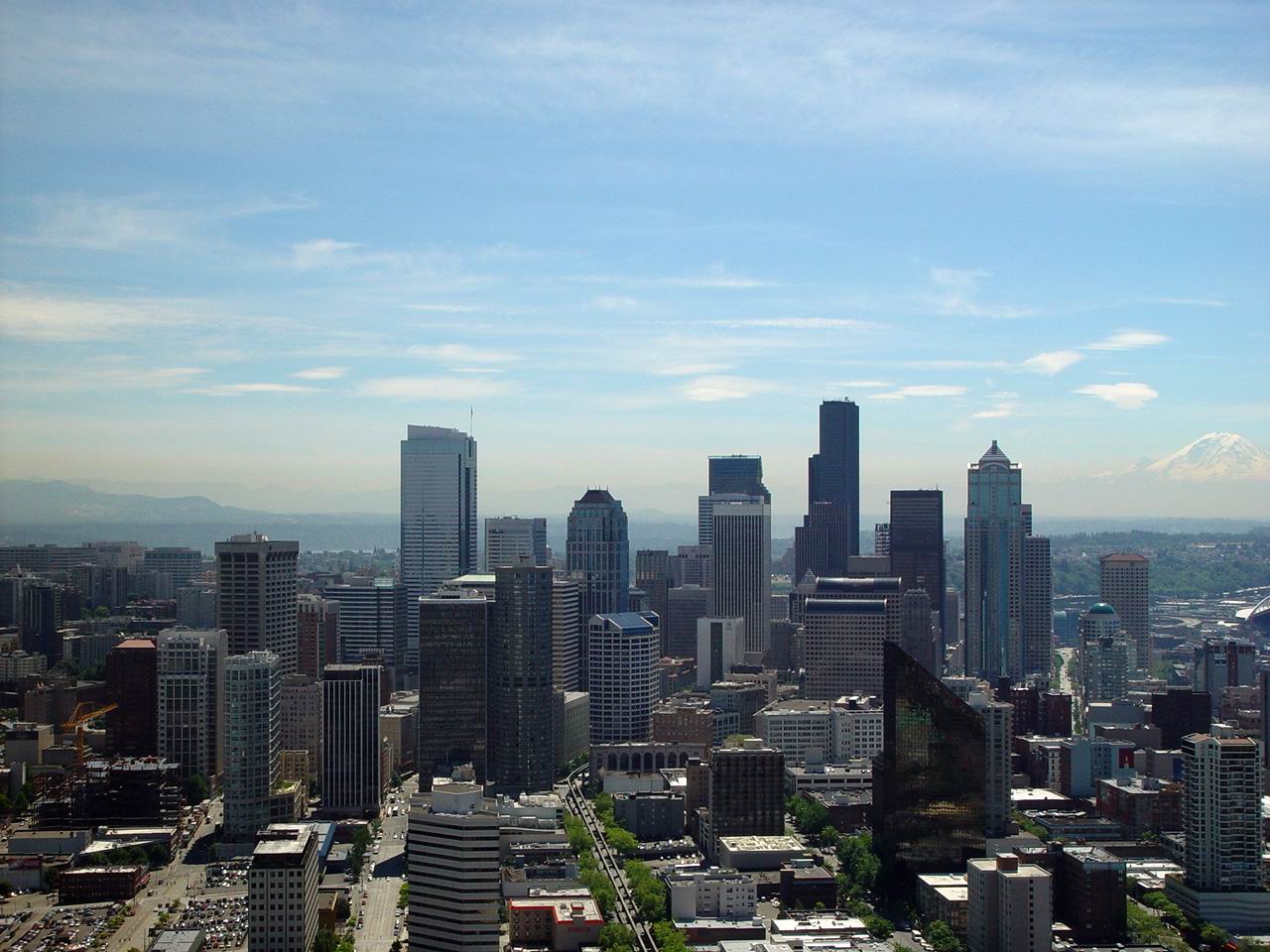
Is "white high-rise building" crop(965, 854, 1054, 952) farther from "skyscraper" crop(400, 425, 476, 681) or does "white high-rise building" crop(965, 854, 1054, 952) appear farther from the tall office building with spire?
the tall office building with spire

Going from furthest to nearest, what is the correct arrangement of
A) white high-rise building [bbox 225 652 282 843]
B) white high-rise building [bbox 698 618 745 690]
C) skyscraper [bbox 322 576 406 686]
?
skyscraper [bbox 322 576 406 686] < white high-rise building [bbox 698 618 745 690] < white high-rise building [bbox 225 652 282 843]

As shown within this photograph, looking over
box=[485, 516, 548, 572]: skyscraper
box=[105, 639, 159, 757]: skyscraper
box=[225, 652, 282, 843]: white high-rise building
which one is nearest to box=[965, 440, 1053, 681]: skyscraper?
box=[485, 516, 548, 572]: skyscraper

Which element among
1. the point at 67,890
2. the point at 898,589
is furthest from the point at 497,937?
the point at 898,589

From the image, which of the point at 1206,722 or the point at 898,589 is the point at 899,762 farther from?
the point at 898,589

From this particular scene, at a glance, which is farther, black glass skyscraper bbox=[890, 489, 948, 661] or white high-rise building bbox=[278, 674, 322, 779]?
black glass skyscraper bbox=[890, 489, 948, 661]

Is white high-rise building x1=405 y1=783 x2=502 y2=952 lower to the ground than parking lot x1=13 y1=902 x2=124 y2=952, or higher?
higher
